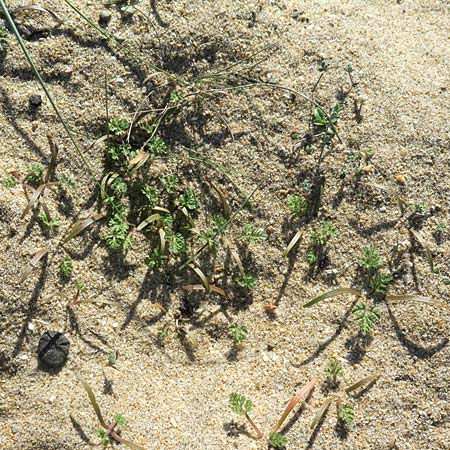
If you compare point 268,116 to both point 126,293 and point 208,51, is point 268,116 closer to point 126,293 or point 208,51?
point 208,51

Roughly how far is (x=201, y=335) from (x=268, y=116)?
1586 millimetres

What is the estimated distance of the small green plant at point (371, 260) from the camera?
3811 mm

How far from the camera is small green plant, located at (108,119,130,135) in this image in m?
3.90

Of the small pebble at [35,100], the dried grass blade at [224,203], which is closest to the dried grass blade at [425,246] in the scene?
the dried grass blade at [224,203]

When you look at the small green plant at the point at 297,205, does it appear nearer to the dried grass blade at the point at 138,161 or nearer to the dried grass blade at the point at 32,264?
the dried grass blade at the point at 138,161

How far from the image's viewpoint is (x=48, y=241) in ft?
12.2

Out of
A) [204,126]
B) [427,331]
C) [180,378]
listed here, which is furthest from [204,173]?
[427,331]

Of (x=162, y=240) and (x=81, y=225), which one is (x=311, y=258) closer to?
(x=162, y=240)

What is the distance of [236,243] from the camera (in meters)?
3.94

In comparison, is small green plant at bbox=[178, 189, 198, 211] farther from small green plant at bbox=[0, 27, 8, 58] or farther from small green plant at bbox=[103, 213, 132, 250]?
small green plant at bbox=[0, 27, 8, 58]

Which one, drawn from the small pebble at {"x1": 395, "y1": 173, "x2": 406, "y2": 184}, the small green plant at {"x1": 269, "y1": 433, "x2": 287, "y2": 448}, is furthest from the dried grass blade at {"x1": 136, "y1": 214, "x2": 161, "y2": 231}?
the small pebble at {"x1": 395, "y1": 173, "x2": 406, "y2": 184}

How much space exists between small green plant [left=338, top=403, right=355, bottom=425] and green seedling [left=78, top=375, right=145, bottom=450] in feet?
4.11

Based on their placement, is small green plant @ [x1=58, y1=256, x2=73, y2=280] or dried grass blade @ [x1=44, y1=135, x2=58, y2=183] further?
dried grass blade @ [x1=44, y1=135, x2=58, y2=183]

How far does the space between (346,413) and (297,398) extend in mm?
324
